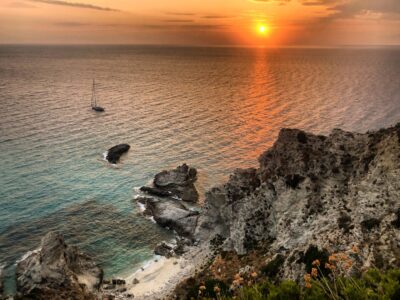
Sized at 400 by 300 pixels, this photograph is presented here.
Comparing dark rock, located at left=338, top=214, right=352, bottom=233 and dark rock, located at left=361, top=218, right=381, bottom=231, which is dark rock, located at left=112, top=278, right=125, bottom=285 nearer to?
dark rock, located at left=338, top=214, right=352, bottom=233

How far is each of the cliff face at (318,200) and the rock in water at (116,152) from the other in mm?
42270

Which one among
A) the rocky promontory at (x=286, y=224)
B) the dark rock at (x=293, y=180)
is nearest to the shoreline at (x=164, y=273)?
the rocky promontory at (x=286, y=224)

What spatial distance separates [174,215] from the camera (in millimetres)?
74000

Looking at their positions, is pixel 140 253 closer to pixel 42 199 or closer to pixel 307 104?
pixel 42 199

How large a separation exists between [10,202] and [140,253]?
2763 centimetres

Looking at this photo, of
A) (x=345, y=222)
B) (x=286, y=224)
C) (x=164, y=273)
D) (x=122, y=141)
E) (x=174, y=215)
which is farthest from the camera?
(x=122, y=141)

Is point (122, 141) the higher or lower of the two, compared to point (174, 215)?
lower

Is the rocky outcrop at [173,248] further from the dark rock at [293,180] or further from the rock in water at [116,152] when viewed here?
the rock in water at [116,152]

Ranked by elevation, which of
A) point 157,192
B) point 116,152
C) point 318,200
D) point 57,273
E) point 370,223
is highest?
point 370,223

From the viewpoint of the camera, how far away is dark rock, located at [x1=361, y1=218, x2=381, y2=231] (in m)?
44.2

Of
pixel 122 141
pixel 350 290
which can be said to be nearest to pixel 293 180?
pixel 350 290

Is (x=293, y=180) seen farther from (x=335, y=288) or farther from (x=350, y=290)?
(x=335, y=288)

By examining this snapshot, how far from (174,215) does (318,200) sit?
2892 centimetres

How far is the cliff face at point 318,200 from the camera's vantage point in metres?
44.1
